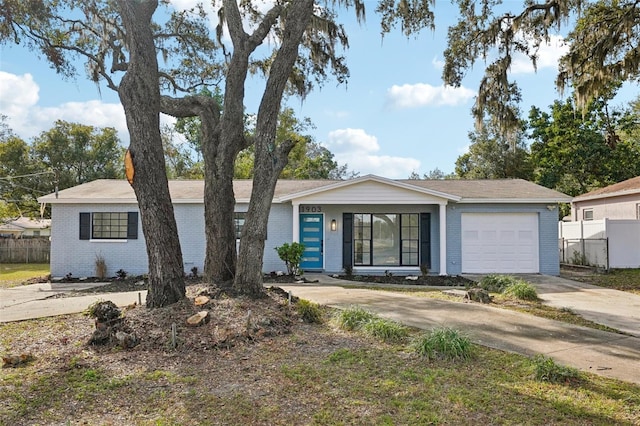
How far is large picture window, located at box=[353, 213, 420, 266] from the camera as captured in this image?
1554 centimetres

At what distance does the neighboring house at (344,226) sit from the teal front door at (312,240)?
34 millimetres

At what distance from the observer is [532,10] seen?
11.2 m

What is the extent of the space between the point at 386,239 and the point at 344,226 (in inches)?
61.1

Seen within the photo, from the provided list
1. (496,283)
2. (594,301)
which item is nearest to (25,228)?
(496,283)

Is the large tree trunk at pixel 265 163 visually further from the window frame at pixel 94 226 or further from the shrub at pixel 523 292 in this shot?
the window frame at pixel 94 226

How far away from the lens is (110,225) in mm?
14914

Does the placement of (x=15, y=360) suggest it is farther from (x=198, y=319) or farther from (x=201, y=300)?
(x=201, y=300)

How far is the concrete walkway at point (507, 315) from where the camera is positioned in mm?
5633

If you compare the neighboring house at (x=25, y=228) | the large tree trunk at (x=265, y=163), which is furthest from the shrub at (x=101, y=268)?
the neighboring house at (x=25, y=228)

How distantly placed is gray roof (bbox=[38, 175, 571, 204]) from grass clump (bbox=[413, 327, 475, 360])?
8994 millimetres

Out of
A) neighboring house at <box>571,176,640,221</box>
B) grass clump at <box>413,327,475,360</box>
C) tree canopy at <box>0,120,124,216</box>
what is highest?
tree canopy at <box>0,120,124,216</box>

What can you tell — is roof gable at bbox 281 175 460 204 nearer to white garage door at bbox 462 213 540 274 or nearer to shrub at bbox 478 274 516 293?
white garage door at bbox 462 213 540 274

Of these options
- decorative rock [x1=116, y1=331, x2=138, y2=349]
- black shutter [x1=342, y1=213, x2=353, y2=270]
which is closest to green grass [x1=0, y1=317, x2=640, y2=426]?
decorative rock [x1=116, y1=331, x2=138, y2=349]

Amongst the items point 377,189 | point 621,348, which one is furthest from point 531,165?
point 621,348
